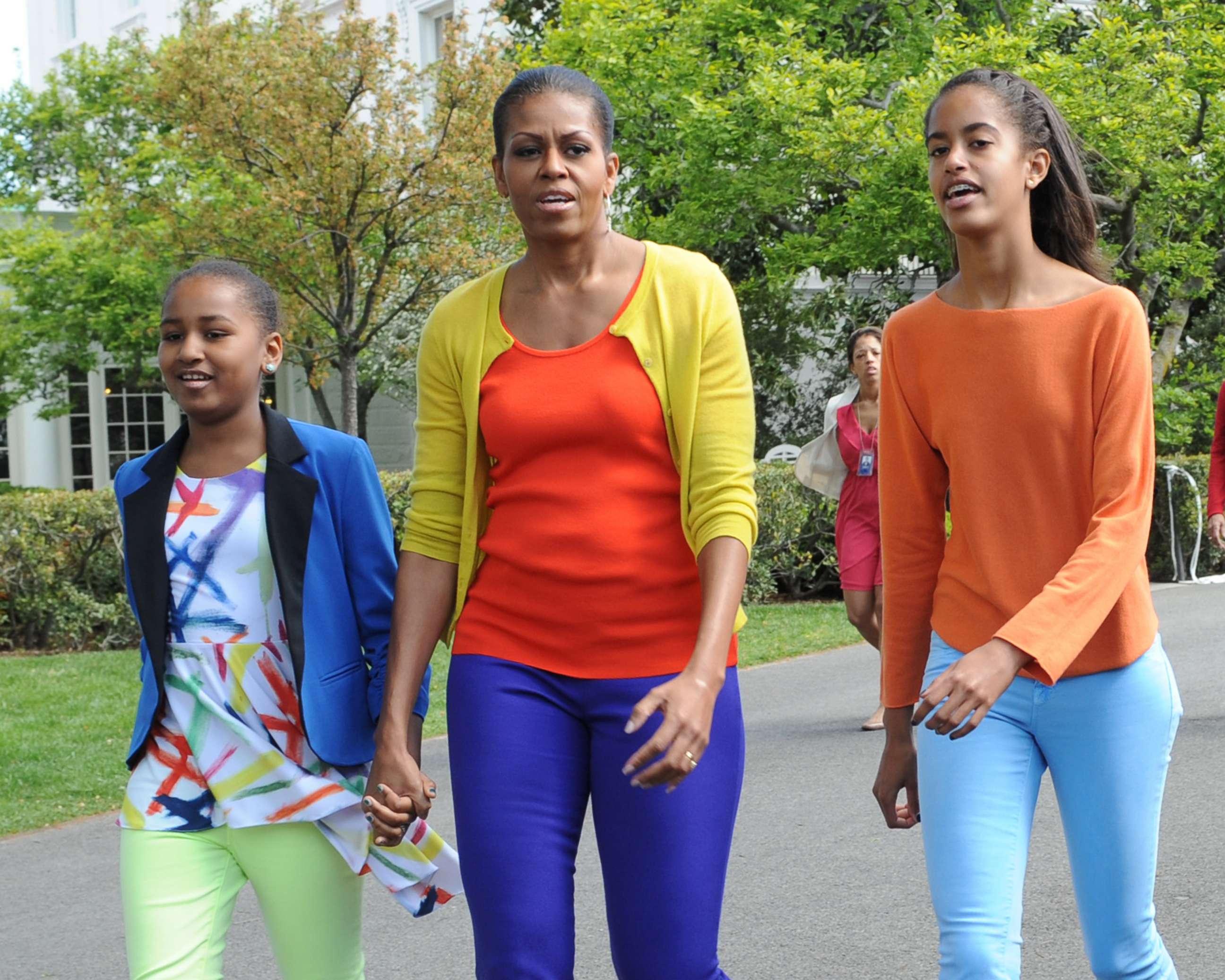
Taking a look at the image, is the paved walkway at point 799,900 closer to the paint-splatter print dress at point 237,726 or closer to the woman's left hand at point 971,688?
the paint-splatter print dress at point 237,726

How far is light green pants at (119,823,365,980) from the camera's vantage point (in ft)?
9.72

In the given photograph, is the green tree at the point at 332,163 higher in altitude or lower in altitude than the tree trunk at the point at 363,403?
higher

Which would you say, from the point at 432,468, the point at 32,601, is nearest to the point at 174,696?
the point at 432,468

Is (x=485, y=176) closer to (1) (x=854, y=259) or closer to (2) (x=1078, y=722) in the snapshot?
(1) (x=854, y=259)

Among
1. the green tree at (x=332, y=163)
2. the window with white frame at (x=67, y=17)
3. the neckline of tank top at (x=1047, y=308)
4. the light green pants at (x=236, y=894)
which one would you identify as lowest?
the light green pants at (x=236, y=894)

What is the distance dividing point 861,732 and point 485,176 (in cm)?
983

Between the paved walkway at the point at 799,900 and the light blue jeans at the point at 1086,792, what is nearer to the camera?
the light blue jeans at the point at 1086,792

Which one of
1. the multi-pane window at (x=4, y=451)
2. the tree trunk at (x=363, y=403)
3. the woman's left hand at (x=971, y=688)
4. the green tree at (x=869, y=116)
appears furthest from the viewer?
the multi-pane window at (x=4, y=451)

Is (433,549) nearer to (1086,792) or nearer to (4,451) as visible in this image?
(1086,792)

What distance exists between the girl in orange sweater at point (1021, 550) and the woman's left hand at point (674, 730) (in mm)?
350

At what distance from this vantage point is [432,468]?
2965 millimetres

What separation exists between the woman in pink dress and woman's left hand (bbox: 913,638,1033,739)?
5.80 meters

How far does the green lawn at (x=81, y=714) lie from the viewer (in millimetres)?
7664

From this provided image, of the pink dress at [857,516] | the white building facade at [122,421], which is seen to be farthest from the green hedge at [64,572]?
the white building facade at [122,421]
